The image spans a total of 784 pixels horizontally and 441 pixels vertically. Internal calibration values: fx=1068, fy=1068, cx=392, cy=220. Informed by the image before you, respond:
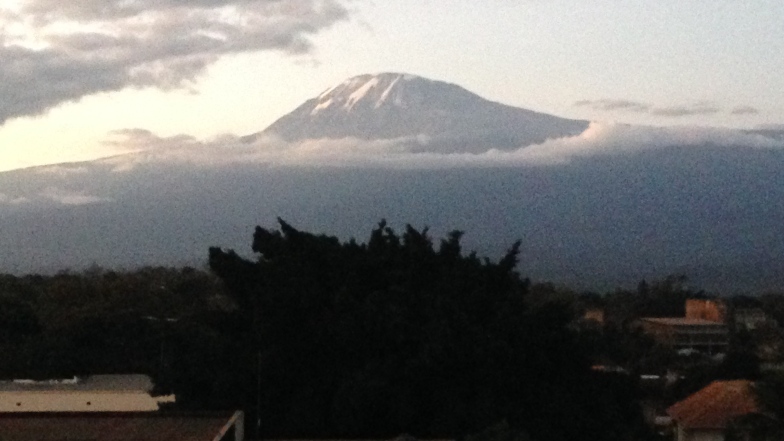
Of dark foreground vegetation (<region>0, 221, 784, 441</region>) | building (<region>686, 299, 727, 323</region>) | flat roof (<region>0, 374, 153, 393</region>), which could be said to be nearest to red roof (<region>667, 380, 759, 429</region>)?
dark foreground vegetation (<region>0, 221, 784, 441</region>)

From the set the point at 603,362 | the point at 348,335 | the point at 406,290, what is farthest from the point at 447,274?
the point at 603,362

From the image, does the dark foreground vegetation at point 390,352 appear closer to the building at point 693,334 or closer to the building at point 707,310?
the building at point 693,334

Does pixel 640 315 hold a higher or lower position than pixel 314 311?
lower

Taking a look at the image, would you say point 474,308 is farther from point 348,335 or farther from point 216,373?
point 216,373

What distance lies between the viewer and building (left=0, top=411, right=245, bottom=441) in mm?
12852

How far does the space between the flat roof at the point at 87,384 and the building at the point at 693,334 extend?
31691 mm

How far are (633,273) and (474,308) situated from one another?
4094 inches

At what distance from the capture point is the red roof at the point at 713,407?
2328 centimetres

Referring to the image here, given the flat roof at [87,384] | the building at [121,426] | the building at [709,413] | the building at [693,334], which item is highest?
the building at [121,426]

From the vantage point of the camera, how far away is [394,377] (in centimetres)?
1714

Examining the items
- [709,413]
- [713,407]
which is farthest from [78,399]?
[713,407]

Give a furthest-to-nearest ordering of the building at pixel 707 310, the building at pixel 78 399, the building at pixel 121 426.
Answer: the building at pixel 707 310, the building at pixel 78 399, the building at pixel 121 426

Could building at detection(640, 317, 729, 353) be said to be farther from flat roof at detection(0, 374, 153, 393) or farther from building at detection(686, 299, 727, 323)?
flat roof at detection(0, 374, 153, 393)

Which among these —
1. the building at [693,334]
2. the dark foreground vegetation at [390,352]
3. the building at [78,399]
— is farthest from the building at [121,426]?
the building at [693,334]
